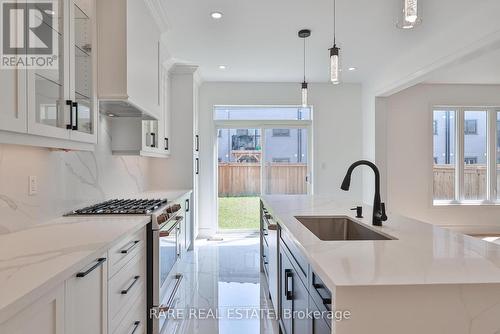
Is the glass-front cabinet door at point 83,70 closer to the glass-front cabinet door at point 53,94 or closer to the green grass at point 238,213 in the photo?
the glass-front cabinet door at point 53,94

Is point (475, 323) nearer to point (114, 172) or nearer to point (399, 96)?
point (114, 172)

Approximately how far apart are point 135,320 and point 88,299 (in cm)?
77

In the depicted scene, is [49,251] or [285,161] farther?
[285,161]

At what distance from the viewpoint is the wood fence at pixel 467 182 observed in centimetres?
580

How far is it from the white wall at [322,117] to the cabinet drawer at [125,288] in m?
3.45

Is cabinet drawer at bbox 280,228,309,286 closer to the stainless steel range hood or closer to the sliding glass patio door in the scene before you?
the stainless steel range hood

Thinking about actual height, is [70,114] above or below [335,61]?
below

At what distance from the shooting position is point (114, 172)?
3.25m

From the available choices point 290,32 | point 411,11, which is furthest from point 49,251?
point 290,32

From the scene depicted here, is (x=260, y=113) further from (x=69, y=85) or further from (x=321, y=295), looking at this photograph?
(x=321, y=295)

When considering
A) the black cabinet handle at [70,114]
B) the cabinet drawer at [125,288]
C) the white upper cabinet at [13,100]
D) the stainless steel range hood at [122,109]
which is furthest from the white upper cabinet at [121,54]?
the cabinet drawer at [125,288]

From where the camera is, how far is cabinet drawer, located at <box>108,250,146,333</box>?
165cm

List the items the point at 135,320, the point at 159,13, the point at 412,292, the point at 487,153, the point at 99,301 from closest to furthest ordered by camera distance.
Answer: the point at 412,292
the point at 99,301
the point at 135,320
the point at 159,13
the point at 487,153

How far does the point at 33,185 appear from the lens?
195 cm
